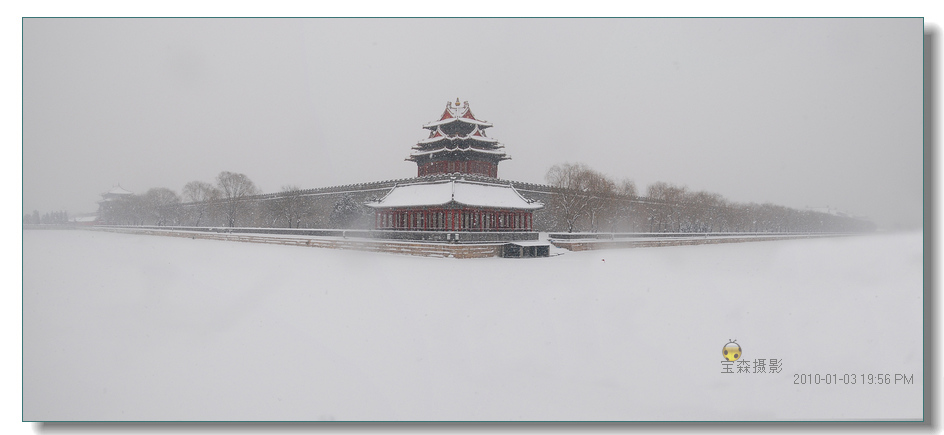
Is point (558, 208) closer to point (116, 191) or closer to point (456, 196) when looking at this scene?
point (456, 196)

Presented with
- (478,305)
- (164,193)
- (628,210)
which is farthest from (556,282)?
(164,193)

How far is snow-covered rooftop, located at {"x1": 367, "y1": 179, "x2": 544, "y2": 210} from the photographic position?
19219mm

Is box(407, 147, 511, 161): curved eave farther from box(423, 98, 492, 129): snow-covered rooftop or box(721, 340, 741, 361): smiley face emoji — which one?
box(721, 340, 741, 361): smiley face emoji

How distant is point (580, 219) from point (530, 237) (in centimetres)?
576

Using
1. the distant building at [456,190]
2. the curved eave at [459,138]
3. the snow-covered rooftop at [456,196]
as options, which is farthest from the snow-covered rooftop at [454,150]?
the snow-covered rooftop at [456,196]

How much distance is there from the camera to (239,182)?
22.1 metres

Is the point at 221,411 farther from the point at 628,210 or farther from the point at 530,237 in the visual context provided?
the point at 628,210

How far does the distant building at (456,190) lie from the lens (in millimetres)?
19266

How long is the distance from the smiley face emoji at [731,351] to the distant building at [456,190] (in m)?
13.6

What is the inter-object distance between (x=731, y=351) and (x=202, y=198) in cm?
2619

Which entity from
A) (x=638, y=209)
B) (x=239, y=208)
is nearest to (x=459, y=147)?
(x=638, y=209)

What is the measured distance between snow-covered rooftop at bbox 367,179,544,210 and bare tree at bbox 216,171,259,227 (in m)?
6.24

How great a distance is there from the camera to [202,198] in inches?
978

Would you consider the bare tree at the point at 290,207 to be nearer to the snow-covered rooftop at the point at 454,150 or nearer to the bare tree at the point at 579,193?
the snow-covered rooftop at the point at 454,150
